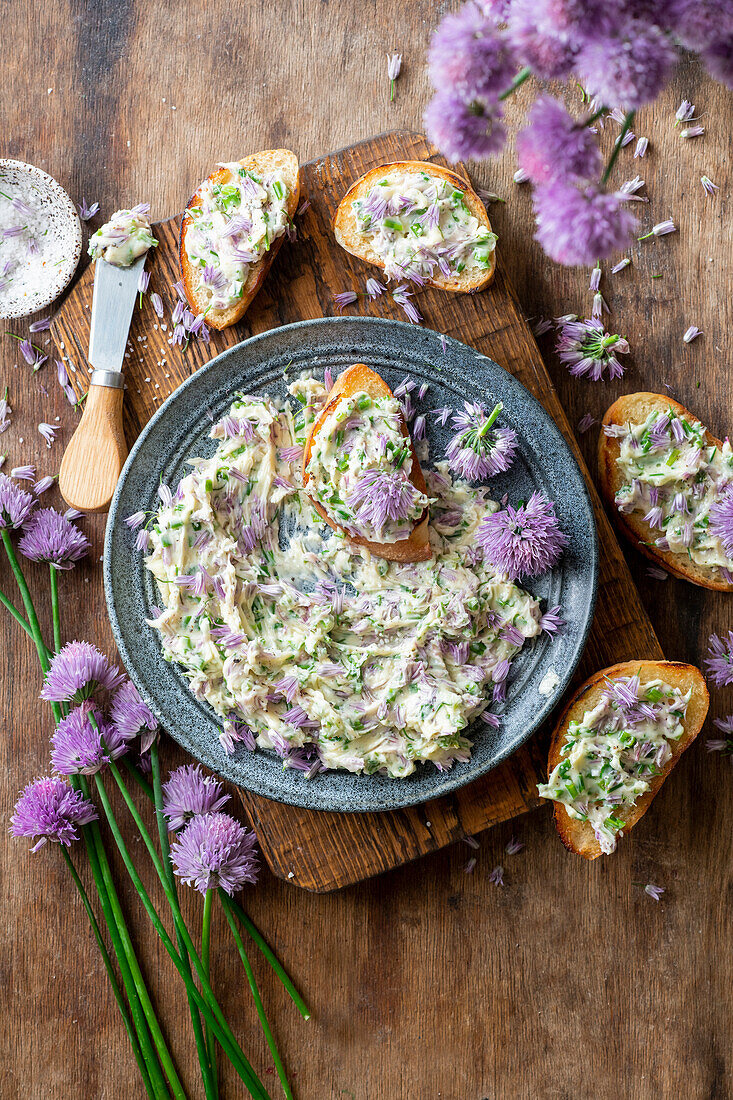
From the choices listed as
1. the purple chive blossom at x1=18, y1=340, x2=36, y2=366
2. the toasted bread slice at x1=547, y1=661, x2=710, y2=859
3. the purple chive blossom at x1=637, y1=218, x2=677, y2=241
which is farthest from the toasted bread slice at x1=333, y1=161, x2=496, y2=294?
the toasted bread slice at x1=547, y1=661, x2=710, y2=859

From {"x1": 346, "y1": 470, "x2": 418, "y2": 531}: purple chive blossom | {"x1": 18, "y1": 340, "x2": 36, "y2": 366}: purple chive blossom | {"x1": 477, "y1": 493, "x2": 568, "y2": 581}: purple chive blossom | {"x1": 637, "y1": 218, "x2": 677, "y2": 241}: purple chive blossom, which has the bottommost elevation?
{"x1": 477, "y1": 493, "x2": 568, "y2": 581}: purple chive blossom

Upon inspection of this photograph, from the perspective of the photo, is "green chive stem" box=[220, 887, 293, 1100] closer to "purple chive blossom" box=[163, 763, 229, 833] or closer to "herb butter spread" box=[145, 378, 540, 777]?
"purple chive blossom" box=[163, 763, 229, 833]

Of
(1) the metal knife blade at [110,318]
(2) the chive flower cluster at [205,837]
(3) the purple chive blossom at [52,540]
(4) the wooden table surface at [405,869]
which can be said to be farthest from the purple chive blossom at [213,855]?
(1) the metal knife blade at [110,318]

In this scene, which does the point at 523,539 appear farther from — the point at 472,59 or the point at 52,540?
the point at 52,540

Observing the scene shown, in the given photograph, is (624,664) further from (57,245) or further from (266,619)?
(57,245)

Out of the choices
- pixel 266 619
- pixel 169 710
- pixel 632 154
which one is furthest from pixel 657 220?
pixel 169 710
